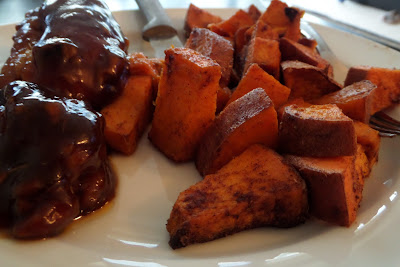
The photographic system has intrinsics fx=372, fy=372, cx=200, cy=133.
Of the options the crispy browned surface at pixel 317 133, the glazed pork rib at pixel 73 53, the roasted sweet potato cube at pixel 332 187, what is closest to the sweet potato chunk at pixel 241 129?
the crispy browned surface at pixel 317 133

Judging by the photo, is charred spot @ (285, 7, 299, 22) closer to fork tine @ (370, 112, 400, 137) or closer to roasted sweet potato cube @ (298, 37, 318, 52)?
roasted sweet potato cube @ (298, 37, 318, 52)

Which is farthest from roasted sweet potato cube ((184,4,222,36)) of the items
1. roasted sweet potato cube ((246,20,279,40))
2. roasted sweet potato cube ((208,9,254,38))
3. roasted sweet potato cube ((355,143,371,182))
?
roasted sweet potato cube ((355,143,371,182))

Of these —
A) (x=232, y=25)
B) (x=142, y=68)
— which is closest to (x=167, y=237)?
(x=142, y=68)

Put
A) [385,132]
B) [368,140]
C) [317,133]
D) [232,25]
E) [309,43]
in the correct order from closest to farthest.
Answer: [317,133]
[368,140]
[385,132]
[309,43]
[232,25]

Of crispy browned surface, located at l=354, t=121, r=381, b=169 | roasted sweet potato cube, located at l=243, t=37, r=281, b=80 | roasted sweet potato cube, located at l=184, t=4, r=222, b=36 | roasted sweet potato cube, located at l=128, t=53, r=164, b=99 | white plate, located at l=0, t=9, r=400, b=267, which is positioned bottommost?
white plate, located at l=0, t=9, r=400, b=267

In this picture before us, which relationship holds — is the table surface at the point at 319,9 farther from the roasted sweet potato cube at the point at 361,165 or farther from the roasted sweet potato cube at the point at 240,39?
the roasted sweet potato cube at the point at 361,165

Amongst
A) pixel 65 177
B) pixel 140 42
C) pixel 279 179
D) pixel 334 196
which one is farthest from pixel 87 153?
pixel 140 42

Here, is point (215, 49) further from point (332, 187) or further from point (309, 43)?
point (332, 187)
